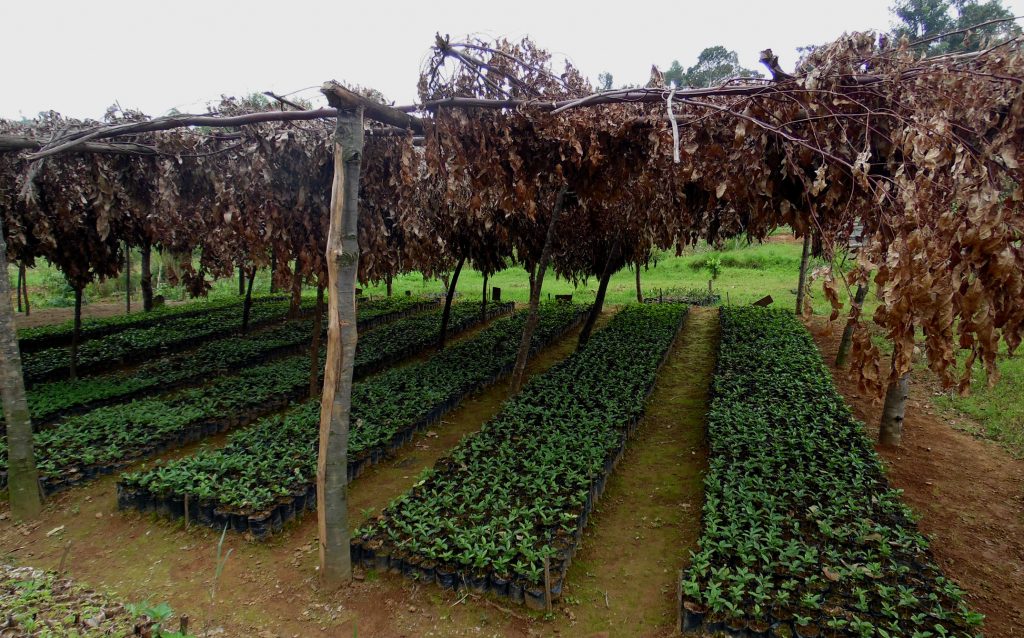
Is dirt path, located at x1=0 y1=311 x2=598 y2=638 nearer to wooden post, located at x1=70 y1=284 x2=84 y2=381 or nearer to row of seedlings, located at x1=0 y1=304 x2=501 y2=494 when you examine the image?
row of seedlings, located at x1=0 y1=304 x2=501 y2=494

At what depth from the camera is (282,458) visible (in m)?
6.26

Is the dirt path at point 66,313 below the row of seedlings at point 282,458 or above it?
below

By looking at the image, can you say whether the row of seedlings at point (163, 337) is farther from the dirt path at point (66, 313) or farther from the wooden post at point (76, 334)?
the dirt path at point (66, 313)

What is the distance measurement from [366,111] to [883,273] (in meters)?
3.83

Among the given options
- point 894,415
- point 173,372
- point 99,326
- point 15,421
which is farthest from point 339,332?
point 99,326

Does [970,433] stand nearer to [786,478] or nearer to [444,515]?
[786,478]

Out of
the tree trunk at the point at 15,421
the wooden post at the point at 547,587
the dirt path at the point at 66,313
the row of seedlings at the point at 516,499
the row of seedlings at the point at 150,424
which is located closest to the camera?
the wooden post at the point at 547,587

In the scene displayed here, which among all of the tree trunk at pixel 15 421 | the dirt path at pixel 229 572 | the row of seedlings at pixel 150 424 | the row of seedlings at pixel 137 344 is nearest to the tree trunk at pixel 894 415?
the dirt path at pixel 229 572

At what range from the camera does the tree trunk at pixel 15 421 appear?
5340 mm

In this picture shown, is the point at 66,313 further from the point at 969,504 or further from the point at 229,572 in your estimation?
the point at 969,504

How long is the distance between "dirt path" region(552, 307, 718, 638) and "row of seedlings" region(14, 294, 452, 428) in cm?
626

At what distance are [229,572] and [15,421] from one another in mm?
2979

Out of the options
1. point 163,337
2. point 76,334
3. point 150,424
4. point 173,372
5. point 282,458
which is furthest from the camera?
point 163,337

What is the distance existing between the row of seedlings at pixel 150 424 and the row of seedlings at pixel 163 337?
296cm
